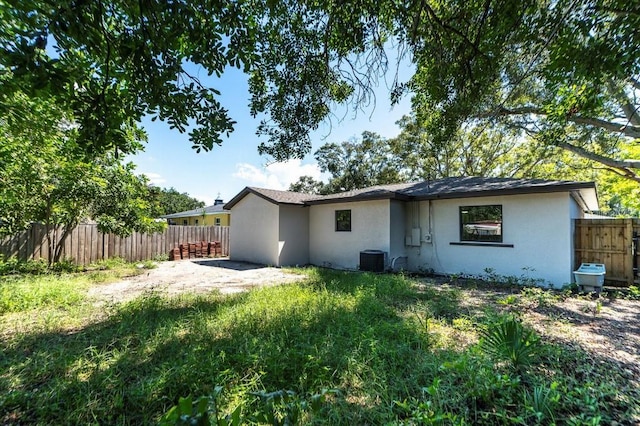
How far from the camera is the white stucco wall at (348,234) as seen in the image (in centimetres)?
995

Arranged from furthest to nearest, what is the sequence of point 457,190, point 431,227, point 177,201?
1. point 177,201
2. point 431,227
3. point 457,190

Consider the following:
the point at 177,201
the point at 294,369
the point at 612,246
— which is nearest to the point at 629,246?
the point at 612,246

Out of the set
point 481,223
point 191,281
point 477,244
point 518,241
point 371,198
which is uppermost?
point 371,198

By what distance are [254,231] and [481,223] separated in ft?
28.1

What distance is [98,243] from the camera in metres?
11.2

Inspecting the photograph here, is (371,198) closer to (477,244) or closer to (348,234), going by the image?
(348,234)

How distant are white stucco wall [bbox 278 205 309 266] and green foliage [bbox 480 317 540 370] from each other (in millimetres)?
8984

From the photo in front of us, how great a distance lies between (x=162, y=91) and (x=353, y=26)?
2.83 metres

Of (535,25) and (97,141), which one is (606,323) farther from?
(97,141)

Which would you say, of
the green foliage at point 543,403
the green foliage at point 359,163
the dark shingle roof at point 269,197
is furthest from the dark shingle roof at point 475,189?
the green foliage at point 359,163

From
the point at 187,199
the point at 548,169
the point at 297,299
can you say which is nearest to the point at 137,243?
the point at 297,299

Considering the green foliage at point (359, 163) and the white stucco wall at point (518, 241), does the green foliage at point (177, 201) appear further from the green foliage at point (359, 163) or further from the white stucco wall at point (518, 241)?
the white stucco wall at point (518, 241)

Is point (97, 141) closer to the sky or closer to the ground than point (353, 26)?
closer to the ground

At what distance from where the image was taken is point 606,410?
7.48 ft
